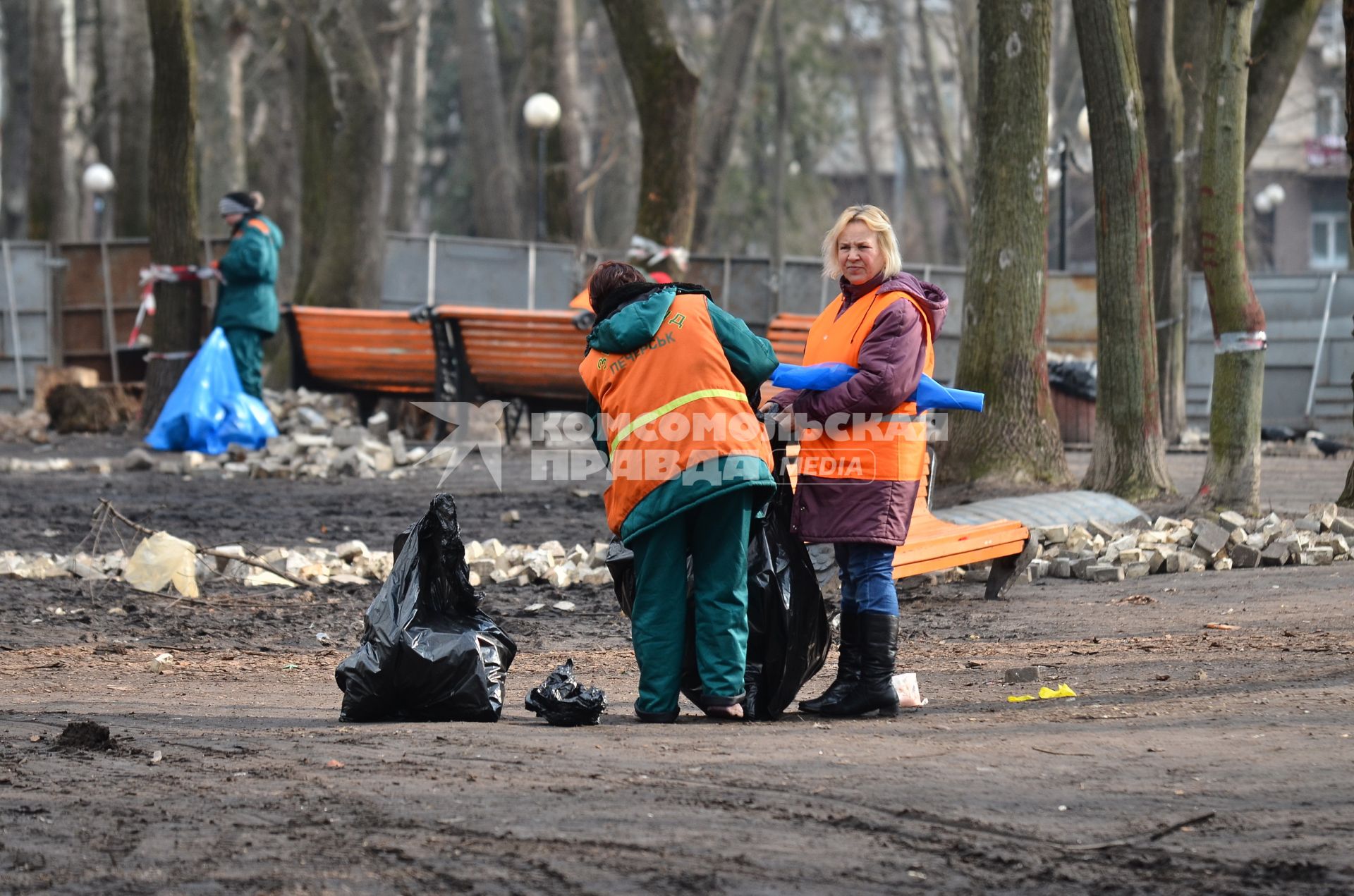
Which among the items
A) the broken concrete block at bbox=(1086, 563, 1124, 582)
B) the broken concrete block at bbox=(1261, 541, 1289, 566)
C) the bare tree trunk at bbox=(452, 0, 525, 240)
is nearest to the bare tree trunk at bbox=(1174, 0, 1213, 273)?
the broken concrete block at bbox=(1261, 541, 1289, 566)

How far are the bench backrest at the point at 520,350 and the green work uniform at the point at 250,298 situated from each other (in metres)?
1.54

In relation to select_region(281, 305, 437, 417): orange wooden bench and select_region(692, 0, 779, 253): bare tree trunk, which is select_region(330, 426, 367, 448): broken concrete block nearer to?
select_region(281, 305, 437, 417): orange wooden bench

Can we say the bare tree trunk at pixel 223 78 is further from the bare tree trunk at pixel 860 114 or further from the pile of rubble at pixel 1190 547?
the pile of rubble at pixel 1190 547

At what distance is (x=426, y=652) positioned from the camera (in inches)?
221

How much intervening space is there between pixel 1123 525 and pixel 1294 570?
1289 mm

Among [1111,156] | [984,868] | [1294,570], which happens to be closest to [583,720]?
[984,868]

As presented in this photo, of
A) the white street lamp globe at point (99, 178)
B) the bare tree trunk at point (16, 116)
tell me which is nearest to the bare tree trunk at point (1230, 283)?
the bare tree trunk at point (16, 116)

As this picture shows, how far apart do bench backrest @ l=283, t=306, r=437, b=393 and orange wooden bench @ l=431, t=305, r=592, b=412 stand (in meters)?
0.31

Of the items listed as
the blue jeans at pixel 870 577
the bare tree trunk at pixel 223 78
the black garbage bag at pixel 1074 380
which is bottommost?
the blue jeans at pixel 870 577

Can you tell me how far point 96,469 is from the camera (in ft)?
46.7

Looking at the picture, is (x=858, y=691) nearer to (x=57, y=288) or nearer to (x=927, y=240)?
(x=57, y=288)

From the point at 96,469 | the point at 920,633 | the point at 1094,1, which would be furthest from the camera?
the point at 96,469

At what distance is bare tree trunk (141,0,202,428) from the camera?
16.3 metres

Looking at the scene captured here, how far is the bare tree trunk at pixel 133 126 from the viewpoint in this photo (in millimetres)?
22453
